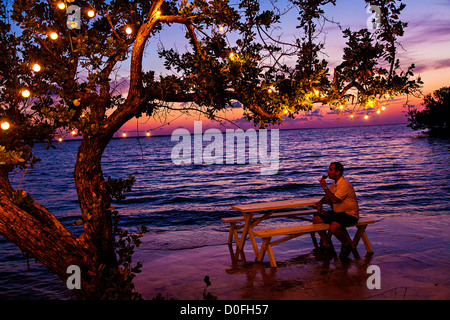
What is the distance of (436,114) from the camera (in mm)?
56719

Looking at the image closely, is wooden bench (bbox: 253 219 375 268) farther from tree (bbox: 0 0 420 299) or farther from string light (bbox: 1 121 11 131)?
string light (bbox: 1 121 11 131)

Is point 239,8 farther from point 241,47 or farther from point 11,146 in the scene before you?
point 11,146

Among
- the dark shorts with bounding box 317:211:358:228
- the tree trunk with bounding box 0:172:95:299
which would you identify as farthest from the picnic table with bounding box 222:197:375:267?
the tree trunk with bounding box 0:172:95:299

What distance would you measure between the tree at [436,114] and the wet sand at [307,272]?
54789mm

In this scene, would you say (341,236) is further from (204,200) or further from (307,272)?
(204,200)

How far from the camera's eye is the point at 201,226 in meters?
13.5

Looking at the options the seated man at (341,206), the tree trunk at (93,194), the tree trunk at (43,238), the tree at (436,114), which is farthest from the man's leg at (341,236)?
the tree at (436,114)

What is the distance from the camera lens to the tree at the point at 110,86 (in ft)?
14.3

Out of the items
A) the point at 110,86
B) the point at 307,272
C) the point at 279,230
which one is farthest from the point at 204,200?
the point at 110,86

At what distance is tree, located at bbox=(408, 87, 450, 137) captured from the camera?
55028 mm

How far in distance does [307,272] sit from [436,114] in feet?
198

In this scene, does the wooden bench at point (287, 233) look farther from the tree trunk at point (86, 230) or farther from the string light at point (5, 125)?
the string light at point (5, 125)

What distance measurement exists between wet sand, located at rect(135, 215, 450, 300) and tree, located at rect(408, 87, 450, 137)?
54.8 metres
